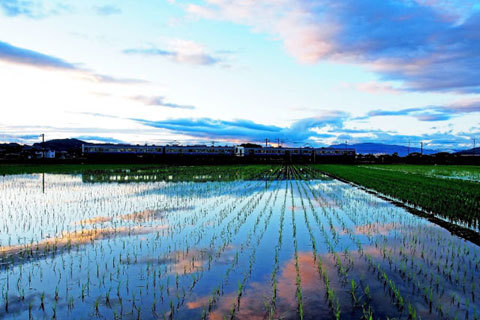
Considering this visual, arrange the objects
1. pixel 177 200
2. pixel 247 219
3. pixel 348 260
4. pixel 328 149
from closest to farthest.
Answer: pixel 348 260 < pixel 247 219 < pixel 177 200 < pixel 328 149

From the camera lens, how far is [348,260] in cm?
661

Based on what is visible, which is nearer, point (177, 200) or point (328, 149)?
point (177, 200)

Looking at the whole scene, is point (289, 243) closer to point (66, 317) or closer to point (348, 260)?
point (348, 260)

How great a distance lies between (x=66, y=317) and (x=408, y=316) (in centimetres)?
440

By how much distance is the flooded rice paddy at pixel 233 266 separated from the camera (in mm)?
4547

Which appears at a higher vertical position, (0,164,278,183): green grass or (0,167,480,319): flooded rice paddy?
(0,164,278,183): green grass

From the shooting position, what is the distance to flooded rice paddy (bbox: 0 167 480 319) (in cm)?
455

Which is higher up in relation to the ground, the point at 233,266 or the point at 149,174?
the point at 149,174

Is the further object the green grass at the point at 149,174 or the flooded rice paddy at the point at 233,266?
the green grass at the point at 149,174

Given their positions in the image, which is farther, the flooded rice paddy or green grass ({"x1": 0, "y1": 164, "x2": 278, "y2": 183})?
green grass ({"x1": 0, "y1": 164, "x2": 278, "y2": 183})

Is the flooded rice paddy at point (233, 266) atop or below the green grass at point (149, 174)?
below

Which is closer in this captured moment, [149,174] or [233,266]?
[233,266]

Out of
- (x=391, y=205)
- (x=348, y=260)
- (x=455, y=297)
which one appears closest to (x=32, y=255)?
(x=348, y=260)

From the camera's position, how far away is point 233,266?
20.5 ft
